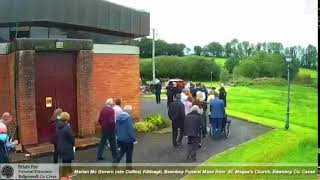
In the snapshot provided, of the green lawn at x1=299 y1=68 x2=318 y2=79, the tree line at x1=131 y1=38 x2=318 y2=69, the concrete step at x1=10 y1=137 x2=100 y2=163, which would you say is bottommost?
the concrete step at x1=10 y1=137 x2=100 y2=163

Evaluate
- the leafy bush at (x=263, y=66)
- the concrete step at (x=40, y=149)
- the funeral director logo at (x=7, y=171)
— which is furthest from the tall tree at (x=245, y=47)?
the funeral director logo at (x=7, y=171)

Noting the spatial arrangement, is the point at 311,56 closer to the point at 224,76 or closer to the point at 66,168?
the point at 224,76

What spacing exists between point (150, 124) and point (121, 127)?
3.80 metres

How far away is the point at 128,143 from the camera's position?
10477mm

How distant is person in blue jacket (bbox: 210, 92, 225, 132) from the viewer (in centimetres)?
1351

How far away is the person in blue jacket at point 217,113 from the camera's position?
13.5m

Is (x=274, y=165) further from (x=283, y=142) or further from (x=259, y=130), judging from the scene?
(x=259, y=130)

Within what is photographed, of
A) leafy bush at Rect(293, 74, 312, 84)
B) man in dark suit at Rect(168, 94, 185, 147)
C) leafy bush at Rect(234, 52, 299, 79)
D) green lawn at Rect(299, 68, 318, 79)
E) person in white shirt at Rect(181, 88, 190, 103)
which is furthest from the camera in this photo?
person in white shirt at Rect(181, 88, 190, 103)

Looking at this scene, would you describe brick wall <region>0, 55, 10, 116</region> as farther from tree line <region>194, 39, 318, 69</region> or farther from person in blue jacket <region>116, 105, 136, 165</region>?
tree line <region>194, 39, 318, 69</region>

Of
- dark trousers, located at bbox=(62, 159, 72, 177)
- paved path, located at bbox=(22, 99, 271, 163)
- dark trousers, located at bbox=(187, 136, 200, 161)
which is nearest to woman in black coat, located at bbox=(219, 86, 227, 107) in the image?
paved path, located at bbox=(22, 99, 271, 163)

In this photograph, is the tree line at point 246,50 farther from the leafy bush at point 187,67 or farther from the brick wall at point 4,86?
the brick wall at point 4,86

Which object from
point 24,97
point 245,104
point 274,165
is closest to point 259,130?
point 245,104

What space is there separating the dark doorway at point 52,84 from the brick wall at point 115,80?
733mm

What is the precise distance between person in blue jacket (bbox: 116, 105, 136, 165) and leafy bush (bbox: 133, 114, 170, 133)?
330cm
